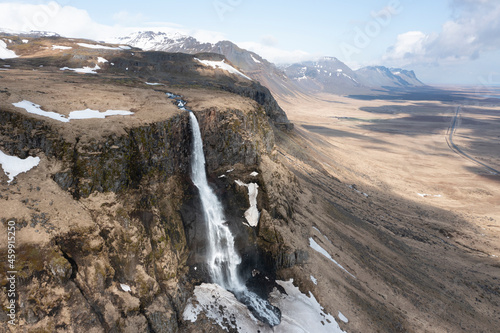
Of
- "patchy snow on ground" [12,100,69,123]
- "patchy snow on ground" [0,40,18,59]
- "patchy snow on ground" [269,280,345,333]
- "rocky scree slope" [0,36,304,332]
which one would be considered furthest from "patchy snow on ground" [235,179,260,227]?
"patchy snow on ground" [0,40,18,59]

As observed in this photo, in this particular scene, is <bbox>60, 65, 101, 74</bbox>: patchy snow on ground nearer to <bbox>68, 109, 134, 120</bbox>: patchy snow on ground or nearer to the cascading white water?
<bbox>68, 109, 134, 120</bbox>: patchy snow on ground

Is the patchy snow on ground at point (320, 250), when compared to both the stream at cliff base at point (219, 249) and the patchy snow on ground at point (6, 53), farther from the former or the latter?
the patchy snow on ground at point (6, 53)

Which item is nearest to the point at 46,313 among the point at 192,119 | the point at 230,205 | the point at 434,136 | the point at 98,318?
the point at 98,318

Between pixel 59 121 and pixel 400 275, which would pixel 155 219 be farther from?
pixel 400 275

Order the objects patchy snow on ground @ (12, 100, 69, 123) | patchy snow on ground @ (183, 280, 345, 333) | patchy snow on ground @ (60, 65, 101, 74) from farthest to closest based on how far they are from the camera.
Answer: patchy snow on ground @ (60, 65, 101, 74) → patchy snow on ground @ (183, 280, 345, 333) → patchy snow on ground @ (12, 100, 69, 123)

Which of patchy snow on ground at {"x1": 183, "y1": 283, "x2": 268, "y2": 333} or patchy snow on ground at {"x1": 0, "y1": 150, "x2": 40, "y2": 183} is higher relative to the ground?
patchy snow on ground at {"x1": 0, "y1": 150, "x2": 40, "y2": 183}

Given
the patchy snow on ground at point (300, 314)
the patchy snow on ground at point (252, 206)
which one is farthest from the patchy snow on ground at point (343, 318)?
the patchy snow on ground at point (252, 206)
